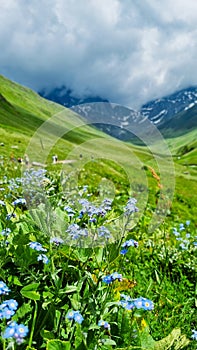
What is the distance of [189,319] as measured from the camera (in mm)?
4883

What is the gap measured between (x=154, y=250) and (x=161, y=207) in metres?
5.01

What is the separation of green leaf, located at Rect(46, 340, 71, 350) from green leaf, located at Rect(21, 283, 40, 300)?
1.53 feet

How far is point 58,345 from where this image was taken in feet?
10.1

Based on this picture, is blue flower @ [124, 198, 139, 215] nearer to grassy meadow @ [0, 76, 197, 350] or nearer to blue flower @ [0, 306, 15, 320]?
grassy meadow @ [0, 76, 197, 350]

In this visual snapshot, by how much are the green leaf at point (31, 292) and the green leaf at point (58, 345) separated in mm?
467

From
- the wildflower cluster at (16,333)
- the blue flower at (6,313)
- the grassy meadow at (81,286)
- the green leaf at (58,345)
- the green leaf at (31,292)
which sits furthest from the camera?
the green leaf at (31,292)

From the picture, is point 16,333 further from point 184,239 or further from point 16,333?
point 184,239

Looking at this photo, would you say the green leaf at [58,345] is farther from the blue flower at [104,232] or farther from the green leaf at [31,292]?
the blue flower at [104,232]

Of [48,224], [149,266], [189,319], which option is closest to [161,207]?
[149,266]

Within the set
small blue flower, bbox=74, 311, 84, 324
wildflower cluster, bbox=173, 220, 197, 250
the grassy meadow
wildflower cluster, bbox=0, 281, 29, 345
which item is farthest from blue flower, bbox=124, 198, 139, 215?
wildflower cluster, bbox=173, 220, 197, 250

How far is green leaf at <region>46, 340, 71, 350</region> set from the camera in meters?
3.04

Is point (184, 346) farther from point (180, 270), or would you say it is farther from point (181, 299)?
point (180, 270)

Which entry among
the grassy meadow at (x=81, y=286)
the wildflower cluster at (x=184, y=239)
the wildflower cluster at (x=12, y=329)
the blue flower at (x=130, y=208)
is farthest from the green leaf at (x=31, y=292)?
the wildflower cluster at (x=184, y=239)

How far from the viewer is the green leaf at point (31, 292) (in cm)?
340
